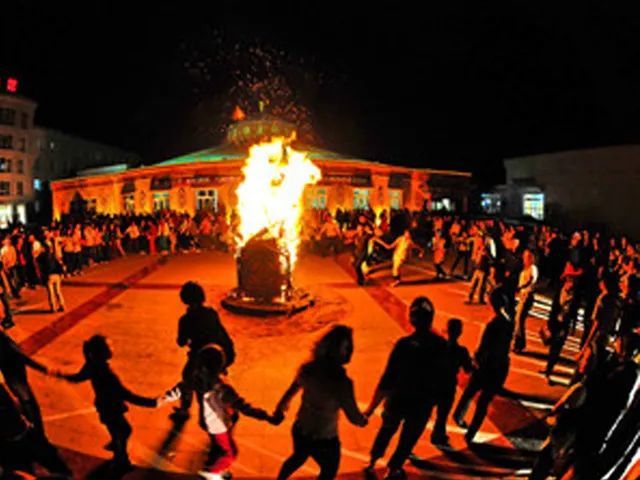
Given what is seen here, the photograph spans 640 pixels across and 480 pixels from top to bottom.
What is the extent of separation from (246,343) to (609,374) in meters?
6.42

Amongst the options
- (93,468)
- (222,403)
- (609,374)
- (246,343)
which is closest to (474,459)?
(609,374)

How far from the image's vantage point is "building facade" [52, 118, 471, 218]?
2925 cm

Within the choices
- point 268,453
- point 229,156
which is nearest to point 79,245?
point 268,453

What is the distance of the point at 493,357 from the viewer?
516cm

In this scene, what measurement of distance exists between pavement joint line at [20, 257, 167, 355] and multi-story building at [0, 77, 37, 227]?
44197 mm

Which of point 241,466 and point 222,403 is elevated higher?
point 222,403

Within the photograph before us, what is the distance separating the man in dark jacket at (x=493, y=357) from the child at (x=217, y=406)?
99.2 inches

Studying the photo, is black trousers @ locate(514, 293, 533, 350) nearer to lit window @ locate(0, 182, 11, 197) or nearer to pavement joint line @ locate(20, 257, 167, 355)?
pavement joint line @ locate(20, 257, 167, 355)

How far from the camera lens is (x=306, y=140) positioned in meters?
42.3

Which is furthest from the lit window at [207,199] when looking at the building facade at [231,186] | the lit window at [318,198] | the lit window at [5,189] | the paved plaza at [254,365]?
the lit window at [5,189]

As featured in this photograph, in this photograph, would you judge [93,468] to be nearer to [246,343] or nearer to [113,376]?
[113,376]

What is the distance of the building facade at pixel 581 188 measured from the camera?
1016 inches

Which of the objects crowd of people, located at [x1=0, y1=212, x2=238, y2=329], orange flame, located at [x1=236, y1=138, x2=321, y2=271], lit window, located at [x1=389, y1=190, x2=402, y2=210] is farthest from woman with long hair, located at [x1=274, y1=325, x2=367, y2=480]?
lit window, located at [x1=389, y1=190, x2=402, y2=210]

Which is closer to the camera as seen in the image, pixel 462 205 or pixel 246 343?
pixel 246 343
